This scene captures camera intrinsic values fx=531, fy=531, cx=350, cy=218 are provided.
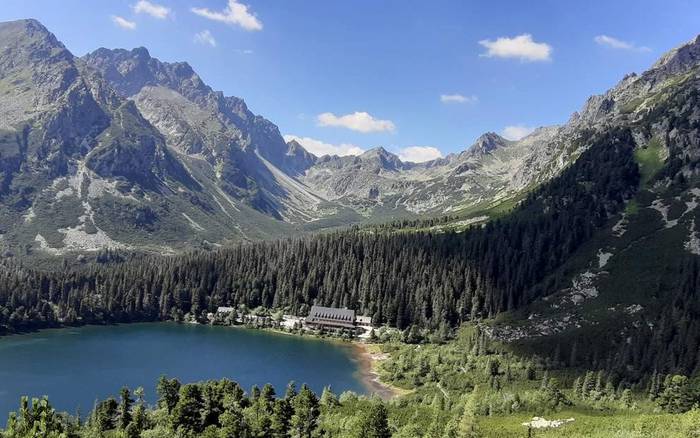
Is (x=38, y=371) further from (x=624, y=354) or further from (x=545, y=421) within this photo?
(x=624, y=354)

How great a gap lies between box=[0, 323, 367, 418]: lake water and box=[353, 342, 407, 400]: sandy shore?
2.72 meters

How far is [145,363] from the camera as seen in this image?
157 meters

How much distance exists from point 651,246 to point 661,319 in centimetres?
5485

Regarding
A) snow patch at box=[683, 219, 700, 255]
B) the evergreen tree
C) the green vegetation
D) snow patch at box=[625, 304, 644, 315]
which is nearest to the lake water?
the green vegetation

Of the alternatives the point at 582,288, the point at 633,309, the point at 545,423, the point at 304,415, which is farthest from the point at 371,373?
the point at 582,288

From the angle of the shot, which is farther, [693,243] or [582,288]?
[582,288]

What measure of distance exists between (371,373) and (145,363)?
219 feet

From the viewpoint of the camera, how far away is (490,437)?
62.9 metres

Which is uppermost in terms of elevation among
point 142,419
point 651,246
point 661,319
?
point 651,246

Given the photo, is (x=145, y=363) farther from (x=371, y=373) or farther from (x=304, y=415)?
(x=304, y=415)

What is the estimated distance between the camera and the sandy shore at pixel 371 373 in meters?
135

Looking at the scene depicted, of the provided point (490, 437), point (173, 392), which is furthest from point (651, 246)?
point (173, 392)

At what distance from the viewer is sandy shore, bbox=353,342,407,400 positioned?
443ft

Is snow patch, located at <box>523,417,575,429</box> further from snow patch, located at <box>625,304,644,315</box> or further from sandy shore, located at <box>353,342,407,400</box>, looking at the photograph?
snow patch, located at <box>625,304,644,315</box>
